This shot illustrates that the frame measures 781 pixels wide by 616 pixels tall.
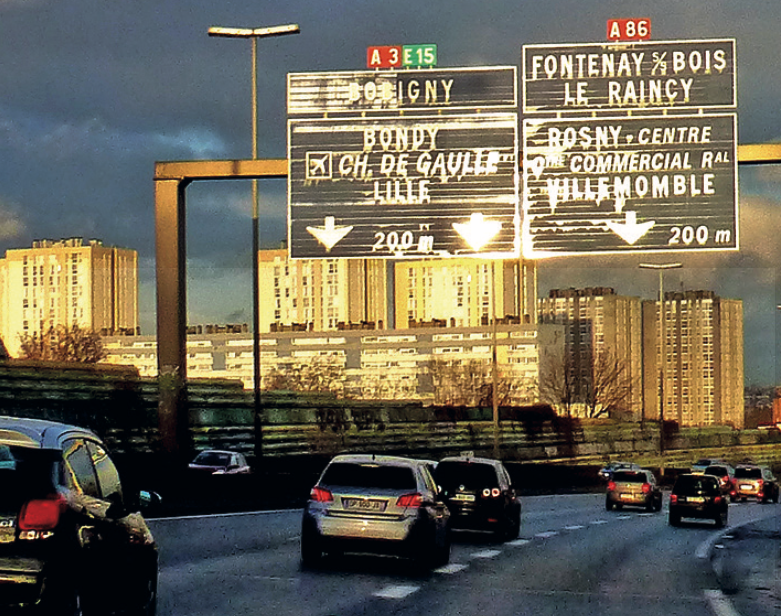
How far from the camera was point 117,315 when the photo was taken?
189 meters

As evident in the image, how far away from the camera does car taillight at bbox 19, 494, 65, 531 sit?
9.46 metres

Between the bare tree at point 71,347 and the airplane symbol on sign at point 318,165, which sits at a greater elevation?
the airplane symbol on sign at point 318,165

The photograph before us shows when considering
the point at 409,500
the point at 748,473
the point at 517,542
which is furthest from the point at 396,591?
the point at 748,473

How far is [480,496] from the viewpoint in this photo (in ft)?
99.5

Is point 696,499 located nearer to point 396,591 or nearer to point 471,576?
point 471,576

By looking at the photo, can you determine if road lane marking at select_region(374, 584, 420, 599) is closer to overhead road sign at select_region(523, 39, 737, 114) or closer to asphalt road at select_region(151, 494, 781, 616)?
asphalt road at select_region(151, 494, 781, 616)

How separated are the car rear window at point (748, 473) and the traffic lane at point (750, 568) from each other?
3657cm

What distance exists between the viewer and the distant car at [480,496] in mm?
30219

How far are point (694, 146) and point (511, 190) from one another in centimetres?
377

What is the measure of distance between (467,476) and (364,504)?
1019 cm

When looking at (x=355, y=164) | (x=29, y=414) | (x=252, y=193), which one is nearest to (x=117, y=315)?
(x=29, y=414)

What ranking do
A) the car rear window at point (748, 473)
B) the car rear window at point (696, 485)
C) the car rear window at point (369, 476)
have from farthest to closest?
the car rear window at point (748, 473)
the car rear window at point (696, 485)
the car rear window at point (369, 476)

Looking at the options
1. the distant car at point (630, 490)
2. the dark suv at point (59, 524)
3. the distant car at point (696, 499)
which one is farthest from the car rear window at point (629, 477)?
the dark suv at point (59, 524)

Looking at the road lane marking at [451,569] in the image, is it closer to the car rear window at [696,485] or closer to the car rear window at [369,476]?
the car rear window at [369,476]
